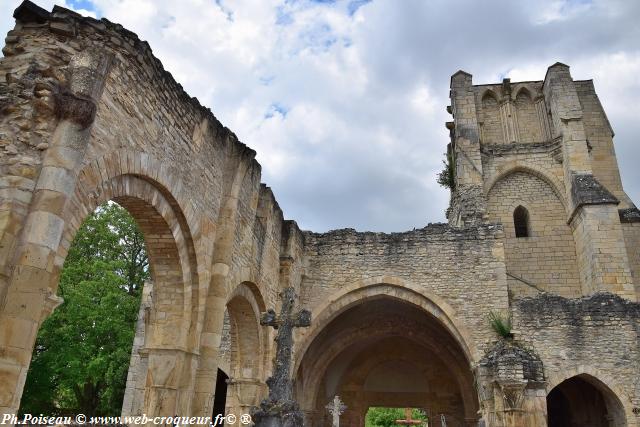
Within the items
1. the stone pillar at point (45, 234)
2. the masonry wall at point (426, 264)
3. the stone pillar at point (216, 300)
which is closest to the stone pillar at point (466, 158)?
the masonry wall at point (426, 264)

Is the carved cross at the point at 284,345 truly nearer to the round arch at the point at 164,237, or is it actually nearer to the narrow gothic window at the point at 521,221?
the round arch at the point at 164,237

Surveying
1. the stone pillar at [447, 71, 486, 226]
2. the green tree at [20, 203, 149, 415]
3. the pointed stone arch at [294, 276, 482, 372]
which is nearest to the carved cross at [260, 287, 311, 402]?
the pointed stone arch at [294, 276, 482, 372]

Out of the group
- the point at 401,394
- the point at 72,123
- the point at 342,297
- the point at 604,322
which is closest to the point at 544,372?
the point at 604,322

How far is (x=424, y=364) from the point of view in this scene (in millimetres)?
15852

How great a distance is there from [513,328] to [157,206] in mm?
7611

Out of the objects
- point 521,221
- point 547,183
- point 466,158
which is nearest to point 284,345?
point 466,158

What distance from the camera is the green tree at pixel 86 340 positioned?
12906mm

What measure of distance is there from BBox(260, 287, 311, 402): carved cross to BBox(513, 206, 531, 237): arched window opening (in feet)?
33.5

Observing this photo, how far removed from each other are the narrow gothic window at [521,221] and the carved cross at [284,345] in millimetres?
10274

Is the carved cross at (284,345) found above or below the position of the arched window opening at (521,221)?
below

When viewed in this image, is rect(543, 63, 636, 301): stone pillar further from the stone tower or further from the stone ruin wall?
the stone ruin wall

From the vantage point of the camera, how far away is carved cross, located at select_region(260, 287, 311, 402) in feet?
18.9

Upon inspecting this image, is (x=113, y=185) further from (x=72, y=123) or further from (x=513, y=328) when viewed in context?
(x=513, y=328)

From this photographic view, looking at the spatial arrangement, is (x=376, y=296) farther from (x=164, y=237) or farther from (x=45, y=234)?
(x=45, y=234)
